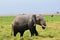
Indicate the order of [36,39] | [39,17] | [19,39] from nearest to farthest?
[19,39] → [36,39] → [39,17]

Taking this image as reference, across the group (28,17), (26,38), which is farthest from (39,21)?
(26,38)

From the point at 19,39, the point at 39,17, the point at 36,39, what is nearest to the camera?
the point at 19,39

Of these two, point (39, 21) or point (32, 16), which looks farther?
point (39, 21)

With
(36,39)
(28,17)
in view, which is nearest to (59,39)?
(36,39)

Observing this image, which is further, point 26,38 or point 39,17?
point 39,17

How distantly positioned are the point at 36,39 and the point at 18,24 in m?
1.27

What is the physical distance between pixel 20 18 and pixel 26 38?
190 centimetres

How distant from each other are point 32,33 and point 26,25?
743 mm

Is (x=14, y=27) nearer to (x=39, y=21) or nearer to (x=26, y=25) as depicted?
(x=26, y=25)

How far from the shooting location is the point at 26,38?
1190 cm

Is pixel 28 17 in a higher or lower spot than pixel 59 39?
higher

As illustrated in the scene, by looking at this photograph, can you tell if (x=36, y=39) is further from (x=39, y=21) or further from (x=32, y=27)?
(x=39, y=21)

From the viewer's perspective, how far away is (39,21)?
1484cm

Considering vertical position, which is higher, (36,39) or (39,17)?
(39,17)
